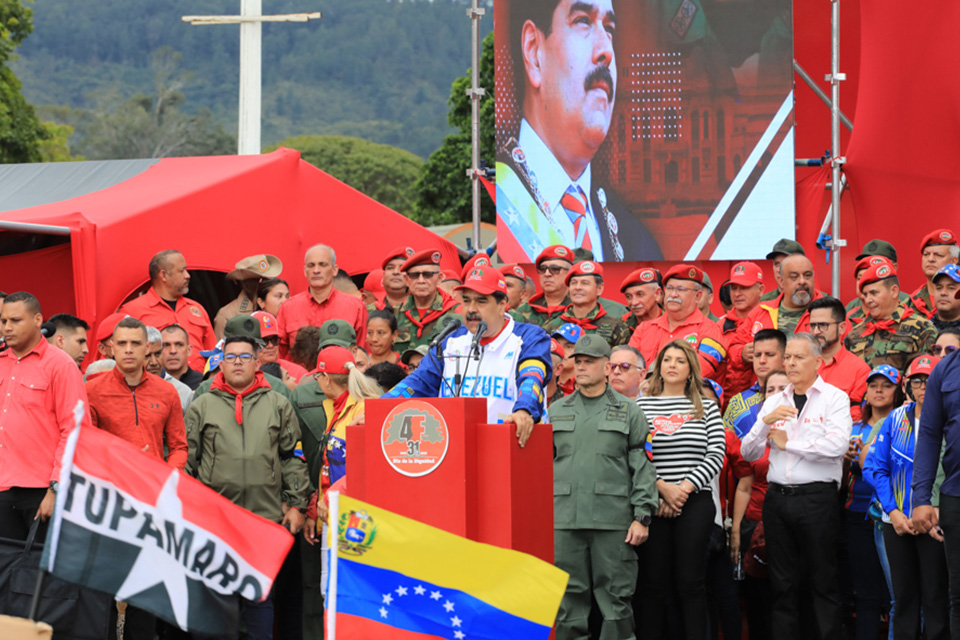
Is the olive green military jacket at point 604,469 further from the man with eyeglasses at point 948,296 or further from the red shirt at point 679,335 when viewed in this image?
the man with eyeglasses at point 948,296

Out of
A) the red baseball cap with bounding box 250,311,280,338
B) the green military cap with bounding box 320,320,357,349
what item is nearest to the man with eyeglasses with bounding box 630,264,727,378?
the green military cap with bounding box 320,320,357,349

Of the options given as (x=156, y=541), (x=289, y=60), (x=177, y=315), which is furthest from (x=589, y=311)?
(x=289, y=60)

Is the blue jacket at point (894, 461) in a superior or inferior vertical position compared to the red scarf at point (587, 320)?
inferior

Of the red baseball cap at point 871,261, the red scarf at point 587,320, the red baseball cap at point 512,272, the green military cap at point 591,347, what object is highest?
the red baseball cap at point 871,261

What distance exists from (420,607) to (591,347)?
2.51m

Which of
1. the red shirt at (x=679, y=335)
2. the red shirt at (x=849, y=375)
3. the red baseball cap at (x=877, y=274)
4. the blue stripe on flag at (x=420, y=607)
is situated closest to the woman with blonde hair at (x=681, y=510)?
the red shirt at (x=679, y=335)

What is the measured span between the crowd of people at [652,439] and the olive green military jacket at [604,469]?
13mm

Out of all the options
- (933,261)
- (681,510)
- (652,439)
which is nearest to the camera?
(681,510)

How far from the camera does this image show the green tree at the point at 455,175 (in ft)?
101

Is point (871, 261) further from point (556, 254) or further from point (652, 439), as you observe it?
point (556, 254)

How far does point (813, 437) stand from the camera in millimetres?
7238

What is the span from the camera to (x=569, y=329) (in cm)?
840

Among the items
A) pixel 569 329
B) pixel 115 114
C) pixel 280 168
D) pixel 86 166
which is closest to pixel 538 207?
pixel 280 168

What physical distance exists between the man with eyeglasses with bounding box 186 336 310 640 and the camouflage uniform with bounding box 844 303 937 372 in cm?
364
